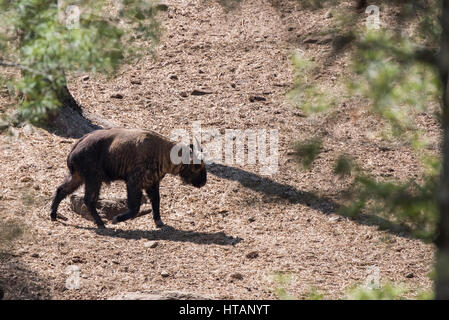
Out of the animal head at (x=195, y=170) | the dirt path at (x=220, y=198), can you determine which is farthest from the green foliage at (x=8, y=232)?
the animal head at (x=195, y=170)

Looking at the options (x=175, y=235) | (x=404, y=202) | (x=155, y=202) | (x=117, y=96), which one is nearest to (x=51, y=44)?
(x=404, y=202)

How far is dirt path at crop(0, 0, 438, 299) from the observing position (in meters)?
7.93

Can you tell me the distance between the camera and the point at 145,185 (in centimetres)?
971

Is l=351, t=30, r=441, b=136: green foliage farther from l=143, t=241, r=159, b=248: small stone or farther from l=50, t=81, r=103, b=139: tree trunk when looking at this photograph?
l=50, t=81, r=103, b=139: tree trunk

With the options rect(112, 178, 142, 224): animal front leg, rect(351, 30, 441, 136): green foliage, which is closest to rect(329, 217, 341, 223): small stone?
rect(112, 178, 142, 224): animal front leg

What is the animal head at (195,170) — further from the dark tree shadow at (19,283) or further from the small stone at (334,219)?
the dark tree shadow at (19,283)

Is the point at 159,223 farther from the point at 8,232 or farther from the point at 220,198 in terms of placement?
the point at 8,232

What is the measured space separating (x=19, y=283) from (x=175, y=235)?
2.63 meters

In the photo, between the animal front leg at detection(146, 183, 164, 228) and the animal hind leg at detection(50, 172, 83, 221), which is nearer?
the animal hind leg at detection(50, 172, 83, 221)

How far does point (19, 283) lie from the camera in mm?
7301

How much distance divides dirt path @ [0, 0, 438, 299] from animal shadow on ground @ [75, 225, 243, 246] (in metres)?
0.03

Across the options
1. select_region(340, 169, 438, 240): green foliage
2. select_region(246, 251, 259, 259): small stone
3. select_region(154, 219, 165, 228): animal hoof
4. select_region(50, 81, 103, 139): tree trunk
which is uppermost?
select_region(340, 169, 438, 240): green foliage

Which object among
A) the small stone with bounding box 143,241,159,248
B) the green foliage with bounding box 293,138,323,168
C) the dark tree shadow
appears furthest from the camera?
the small stone with bounding box 143,241,159,248

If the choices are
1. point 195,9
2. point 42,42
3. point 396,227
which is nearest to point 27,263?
point 42,42
